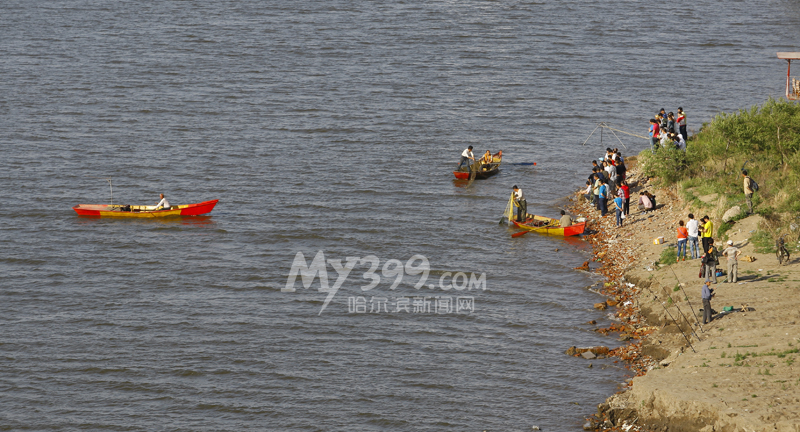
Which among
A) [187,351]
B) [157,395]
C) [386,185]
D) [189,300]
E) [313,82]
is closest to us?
[157,395]

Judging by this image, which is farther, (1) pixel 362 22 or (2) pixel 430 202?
(1) pixel 362 22

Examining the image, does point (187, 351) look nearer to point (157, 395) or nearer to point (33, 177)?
point (157, 395)

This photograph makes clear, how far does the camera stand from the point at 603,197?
3550 centimetres

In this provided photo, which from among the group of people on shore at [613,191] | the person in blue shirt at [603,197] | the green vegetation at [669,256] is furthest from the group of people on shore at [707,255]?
the person in blue shirt at [603,197]

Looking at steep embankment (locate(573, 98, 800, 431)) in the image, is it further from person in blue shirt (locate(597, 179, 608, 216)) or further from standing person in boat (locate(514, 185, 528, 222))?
standing person in boat (locate(514, 185, 528, 222))

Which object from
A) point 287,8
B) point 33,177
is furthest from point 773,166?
point 287,8

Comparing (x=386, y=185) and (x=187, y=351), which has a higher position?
(x=386, y=185)

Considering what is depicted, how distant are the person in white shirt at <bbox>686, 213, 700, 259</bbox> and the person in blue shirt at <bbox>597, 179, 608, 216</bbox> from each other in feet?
23.3

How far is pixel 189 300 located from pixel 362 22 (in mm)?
53345

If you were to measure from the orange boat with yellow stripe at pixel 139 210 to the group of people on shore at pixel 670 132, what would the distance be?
67.2ft

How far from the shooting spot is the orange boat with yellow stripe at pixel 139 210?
123 ft

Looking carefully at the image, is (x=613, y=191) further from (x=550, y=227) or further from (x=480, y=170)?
(x=480, y=170)

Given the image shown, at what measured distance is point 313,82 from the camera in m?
60.8

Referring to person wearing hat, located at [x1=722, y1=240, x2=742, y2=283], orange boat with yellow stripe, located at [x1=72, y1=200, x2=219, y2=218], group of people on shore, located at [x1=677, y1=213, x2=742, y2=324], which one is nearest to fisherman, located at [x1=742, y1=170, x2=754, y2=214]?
group of people on shore, located at [x1=677, y1=213, x2=742, y2=324]
